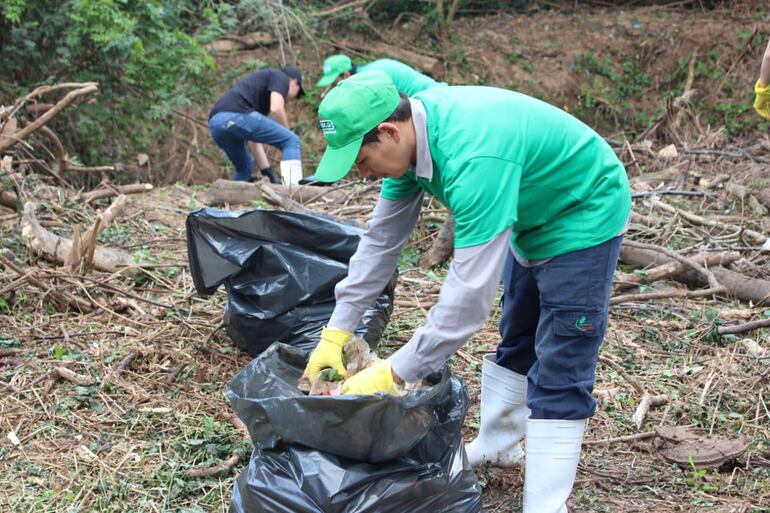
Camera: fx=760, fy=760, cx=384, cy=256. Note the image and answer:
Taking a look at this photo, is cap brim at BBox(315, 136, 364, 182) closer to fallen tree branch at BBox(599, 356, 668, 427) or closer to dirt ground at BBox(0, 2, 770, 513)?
dirt ground at BBox(0, 2, 770, 513)

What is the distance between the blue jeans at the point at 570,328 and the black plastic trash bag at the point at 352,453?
0.92 ft

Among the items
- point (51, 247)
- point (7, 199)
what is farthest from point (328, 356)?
point (7, 199)

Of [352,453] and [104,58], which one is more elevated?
[352,453]

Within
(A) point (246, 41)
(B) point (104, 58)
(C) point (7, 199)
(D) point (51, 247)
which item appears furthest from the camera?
(A) point (246, 41)

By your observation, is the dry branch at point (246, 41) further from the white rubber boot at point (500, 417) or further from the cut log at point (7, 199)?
the white rubber boot at point (500, 417)

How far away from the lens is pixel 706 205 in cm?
607

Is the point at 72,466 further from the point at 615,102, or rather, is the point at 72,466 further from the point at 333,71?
the point at 615,102

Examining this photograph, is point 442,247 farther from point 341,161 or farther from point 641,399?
point 341,161

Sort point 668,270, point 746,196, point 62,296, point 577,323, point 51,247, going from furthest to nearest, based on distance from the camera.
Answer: point 746,196, point 668,270, point 51,247, point 62,296, point 577,323

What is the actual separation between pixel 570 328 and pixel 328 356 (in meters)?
0.75

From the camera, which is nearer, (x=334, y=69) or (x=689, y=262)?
(x=689, y=262)

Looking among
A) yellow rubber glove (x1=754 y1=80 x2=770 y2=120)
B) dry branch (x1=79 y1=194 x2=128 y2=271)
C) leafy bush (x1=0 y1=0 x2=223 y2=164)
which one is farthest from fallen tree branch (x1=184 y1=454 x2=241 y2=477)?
leafy bush (x1=0 y1=0 x2=223 y2=164)

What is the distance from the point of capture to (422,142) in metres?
1.98

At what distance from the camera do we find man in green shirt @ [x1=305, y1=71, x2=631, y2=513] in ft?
6.22
